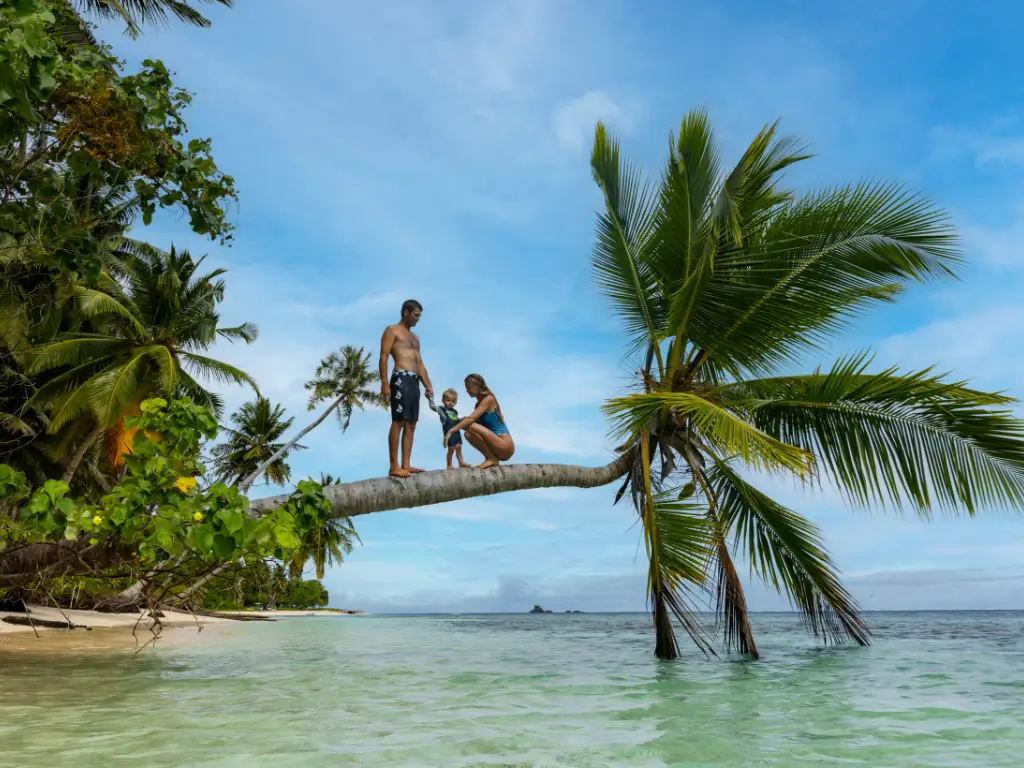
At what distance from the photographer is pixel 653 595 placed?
8.04 metres

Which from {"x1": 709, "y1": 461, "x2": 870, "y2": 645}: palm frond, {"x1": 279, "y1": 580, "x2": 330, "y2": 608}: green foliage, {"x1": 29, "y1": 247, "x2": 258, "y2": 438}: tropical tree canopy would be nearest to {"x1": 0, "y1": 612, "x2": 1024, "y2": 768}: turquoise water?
{"x1": 709, "y1": 461, "x2": 870, "y2": 645}: palm frond

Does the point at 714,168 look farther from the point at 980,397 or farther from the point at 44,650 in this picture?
the point at 44,650

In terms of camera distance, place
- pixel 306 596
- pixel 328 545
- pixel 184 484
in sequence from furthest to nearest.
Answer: pixel 306 596, pixel 328 545, pixel 184 484

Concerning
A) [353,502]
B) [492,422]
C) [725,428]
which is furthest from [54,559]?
[725,428]

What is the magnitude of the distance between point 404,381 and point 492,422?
124 cm

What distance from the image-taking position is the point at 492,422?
7.84 meters

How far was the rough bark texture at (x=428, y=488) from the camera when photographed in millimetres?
7262

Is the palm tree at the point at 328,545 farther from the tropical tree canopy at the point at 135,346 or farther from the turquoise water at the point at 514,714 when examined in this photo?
the turquoise water at the point at 514,714

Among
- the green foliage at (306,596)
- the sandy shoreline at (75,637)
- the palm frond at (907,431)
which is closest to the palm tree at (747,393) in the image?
the palm frond at (907,431)

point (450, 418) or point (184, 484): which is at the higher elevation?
point (450, 418)

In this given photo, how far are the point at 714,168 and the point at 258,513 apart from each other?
20.7ft

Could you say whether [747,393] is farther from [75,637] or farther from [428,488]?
[75,637]

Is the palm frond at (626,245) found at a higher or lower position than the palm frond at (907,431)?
higher

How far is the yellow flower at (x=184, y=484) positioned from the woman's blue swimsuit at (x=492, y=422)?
10.3ft
